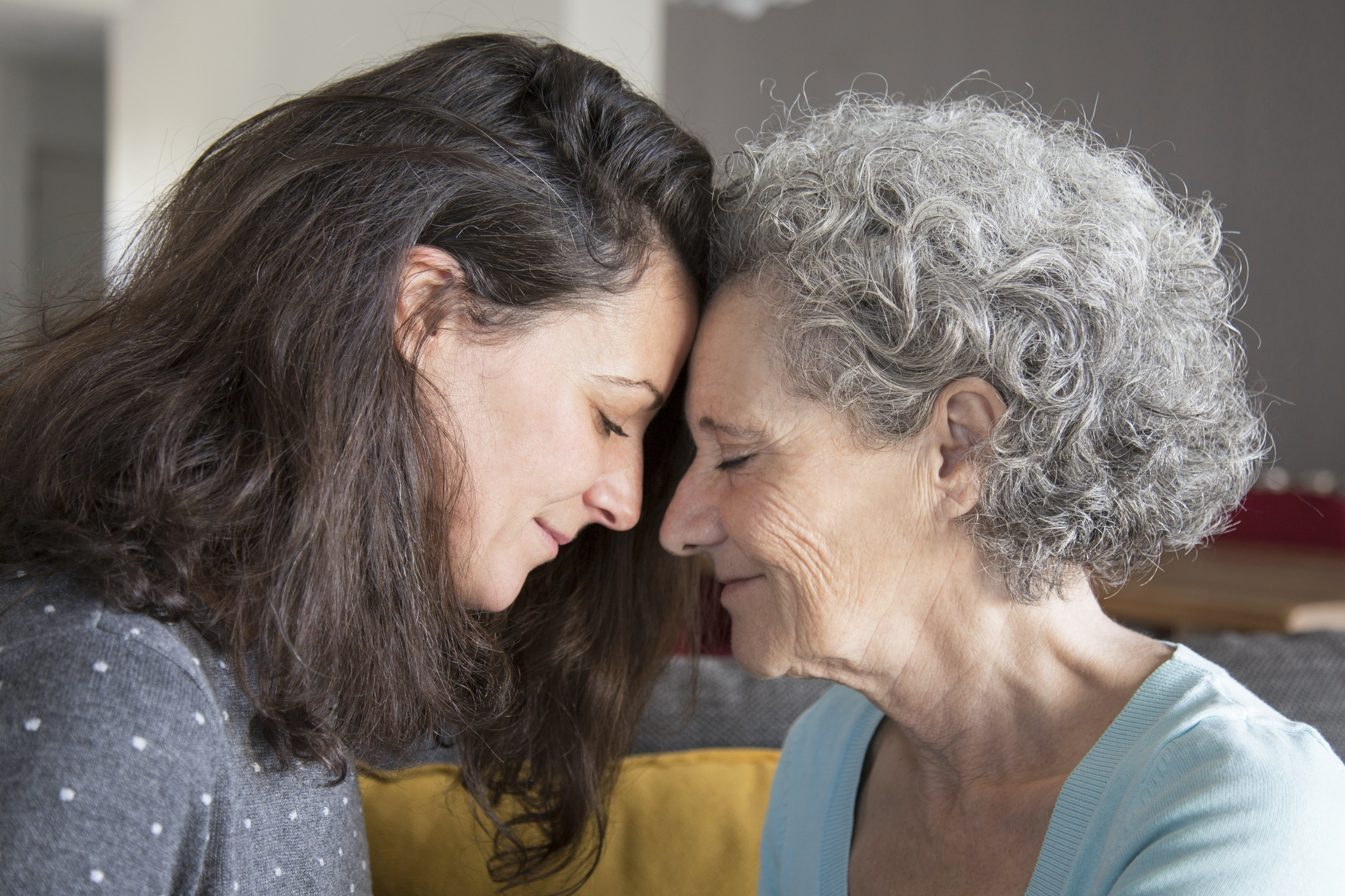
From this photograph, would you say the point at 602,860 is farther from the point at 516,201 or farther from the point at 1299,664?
the point at 1299,664

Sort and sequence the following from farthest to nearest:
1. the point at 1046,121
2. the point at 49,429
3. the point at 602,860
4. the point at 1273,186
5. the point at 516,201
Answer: the point at 1273,186, the point at 602,860, the point at 1046,121, the point at 516,201, the point at 49,429

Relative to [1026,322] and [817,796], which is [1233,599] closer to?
[817,796]

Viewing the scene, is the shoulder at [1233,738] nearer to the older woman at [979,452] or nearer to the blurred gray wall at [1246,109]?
the older woman at [979,452]

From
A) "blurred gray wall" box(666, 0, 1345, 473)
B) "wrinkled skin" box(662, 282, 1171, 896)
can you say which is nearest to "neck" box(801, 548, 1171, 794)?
"wrinkled skin" box(662, 282, 1171, 896)

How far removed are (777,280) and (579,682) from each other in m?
0.63

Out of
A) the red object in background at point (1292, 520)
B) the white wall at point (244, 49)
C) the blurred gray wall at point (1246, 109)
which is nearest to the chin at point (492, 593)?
the red object in background at point (1292, 520)

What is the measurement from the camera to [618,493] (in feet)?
3.85

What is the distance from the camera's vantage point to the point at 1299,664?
4.53 feet

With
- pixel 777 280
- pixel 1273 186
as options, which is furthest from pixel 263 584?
pixel 1273 186

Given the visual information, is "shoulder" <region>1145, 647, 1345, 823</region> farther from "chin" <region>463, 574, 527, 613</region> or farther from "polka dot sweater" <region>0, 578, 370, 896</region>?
"polka dot sweater" <region>0, 578, 370, 896</region>

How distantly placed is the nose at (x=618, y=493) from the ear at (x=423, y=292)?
0.26m

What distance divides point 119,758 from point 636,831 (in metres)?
0.79

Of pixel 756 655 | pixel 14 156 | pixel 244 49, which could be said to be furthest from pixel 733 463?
pixel 14 156

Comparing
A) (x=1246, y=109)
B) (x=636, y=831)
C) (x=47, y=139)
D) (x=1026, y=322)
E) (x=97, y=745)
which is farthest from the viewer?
(x=47, y=139)
